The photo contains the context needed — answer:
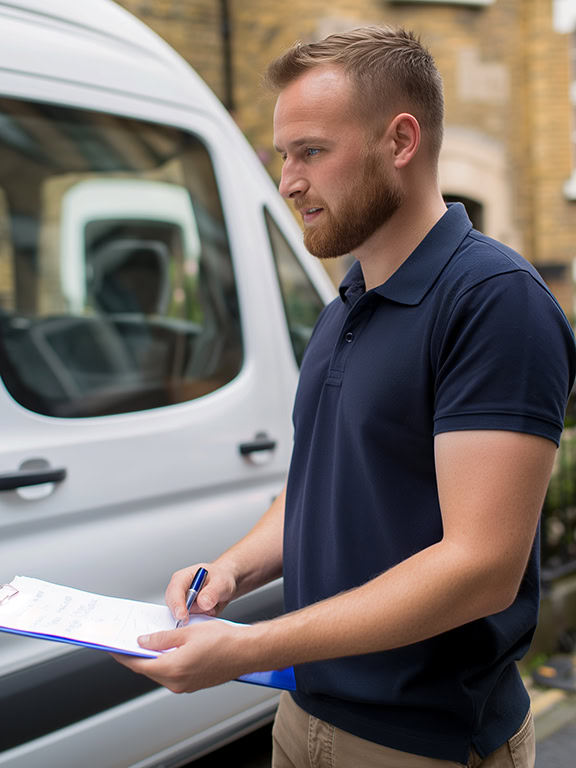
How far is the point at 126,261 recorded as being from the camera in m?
3.72

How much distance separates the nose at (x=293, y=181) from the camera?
4.01 feet

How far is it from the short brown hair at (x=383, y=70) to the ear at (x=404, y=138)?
Result: 0.02 metres

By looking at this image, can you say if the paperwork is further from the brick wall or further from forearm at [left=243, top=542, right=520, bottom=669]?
the brick wall

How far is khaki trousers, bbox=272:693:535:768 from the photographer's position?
3.92 ft

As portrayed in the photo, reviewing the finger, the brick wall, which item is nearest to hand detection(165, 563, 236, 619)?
the finger

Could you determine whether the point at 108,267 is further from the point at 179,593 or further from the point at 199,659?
the point at 199,659

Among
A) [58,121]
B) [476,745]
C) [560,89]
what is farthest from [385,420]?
[560,89]

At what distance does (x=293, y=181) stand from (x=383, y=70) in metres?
0.20

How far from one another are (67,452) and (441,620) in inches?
41.8

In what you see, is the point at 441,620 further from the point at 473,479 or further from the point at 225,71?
the point at 225,71

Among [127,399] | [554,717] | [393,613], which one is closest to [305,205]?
[393,613]

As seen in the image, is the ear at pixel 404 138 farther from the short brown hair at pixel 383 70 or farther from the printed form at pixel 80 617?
the printed form at pixel 80 617

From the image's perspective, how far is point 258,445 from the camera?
2283mm

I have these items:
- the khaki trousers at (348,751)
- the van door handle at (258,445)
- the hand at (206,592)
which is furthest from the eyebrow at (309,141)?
the van door handle at (258,445)
